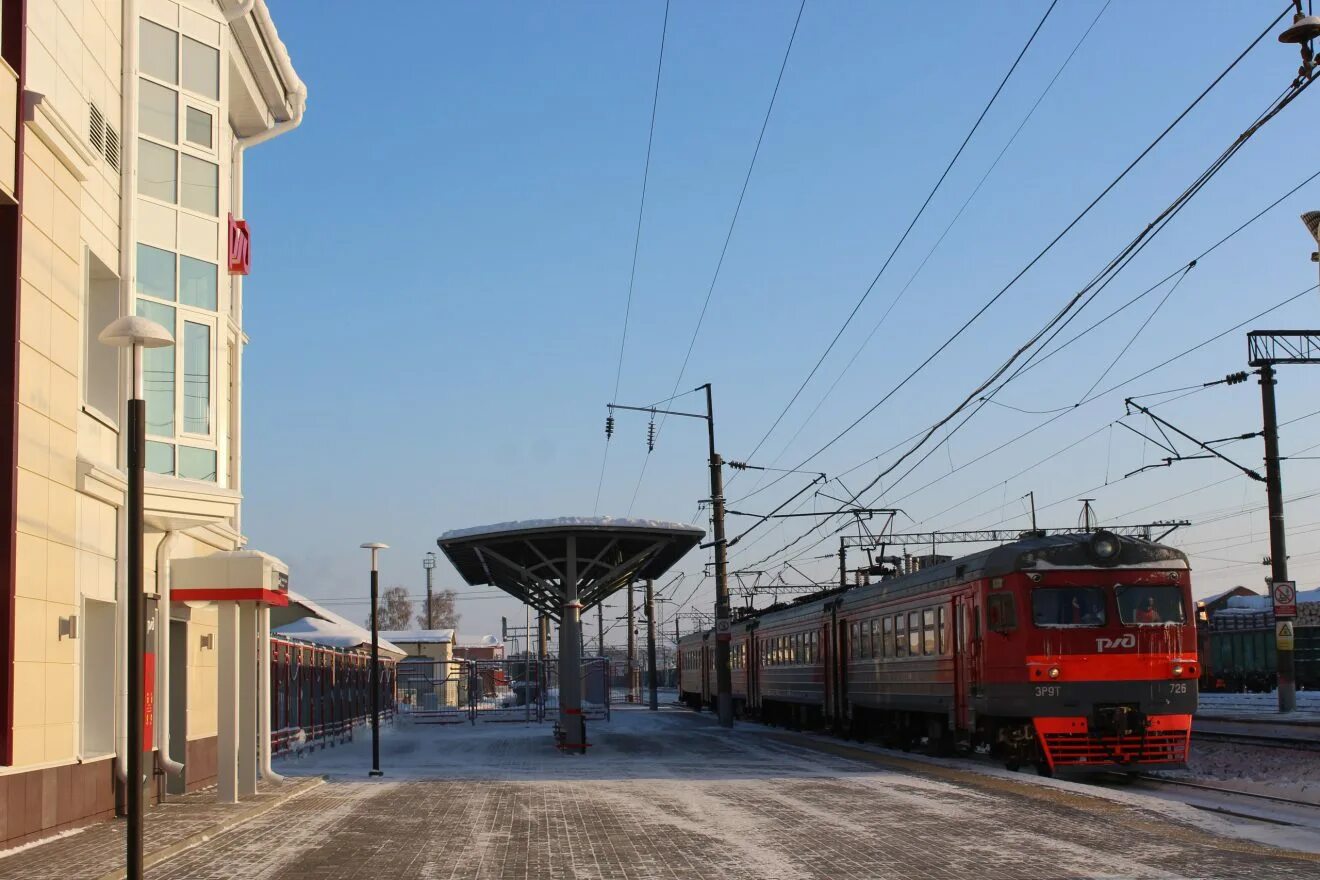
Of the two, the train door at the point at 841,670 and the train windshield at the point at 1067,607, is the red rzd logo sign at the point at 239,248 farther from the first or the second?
the train door at the point at 841,670

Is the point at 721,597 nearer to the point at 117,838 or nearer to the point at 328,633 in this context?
the point at 328,633

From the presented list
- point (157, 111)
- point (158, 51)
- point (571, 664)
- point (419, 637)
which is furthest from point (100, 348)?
point (419, 637)

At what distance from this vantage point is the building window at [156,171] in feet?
51.8

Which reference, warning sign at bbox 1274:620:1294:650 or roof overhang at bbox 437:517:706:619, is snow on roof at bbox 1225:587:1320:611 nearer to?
warning sign at bbox 1274:620:1294:650

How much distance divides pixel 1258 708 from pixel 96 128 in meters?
30.5

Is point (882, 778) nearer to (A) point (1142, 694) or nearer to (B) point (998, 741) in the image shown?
(B) point (998, 741)

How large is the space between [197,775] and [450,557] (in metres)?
10.4

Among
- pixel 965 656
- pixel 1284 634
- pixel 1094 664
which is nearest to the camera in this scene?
pixel 1094 664

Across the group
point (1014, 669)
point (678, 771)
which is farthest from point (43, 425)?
point (1014, 669)

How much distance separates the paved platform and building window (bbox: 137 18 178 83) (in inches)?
322

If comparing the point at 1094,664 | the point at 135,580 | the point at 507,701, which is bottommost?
the point at 507,701

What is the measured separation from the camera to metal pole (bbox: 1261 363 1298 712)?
98.5 ft

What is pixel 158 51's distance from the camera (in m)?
16.0

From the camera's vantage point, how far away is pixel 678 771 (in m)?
19.4
